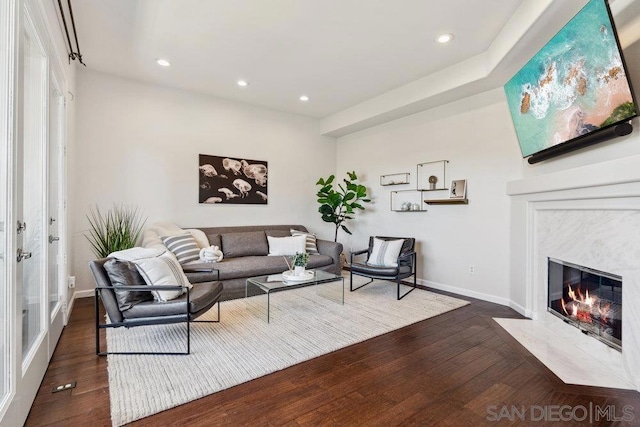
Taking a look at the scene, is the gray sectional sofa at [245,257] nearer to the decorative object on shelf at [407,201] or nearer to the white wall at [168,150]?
the white wall at [168,150]

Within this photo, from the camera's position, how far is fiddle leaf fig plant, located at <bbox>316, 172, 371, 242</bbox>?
5402mm

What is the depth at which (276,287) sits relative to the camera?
3068 millimetres

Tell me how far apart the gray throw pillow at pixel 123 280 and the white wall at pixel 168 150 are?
189 cm

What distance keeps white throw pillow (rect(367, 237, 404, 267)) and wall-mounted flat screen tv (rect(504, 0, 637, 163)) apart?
2.03 meters

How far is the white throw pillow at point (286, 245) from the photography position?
474 centimetres

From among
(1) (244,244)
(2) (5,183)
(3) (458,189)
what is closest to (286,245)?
(1) (244,244)

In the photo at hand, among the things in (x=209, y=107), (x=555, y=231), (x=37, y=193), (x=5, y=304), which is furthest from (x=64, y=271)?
(x=555, y=231)

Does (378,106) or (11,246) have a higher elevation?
(378,106)

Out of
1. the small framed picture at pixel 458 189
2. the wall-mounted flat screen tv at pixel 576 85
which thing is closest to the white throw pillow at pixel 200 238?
the small framed picture at pixel 458 189

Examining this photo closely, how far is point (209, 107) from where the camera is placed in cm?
480

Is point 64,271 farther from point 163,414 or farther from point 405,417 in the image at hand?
point 405,417

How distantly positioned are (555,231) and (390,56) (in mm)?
2576

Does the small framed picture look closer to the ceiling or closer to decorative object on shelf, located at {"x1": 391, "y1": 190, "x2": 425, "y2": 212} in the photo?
decorative object on shelf, located at {"x1": 391, "y1": 190, "x2": 425, "y2": 212}

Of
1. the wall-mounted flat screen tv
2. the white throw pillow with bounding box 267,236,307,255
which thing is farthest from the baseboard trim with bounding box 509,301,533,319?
the white throw pillow with bounding box 267,236,307,255
